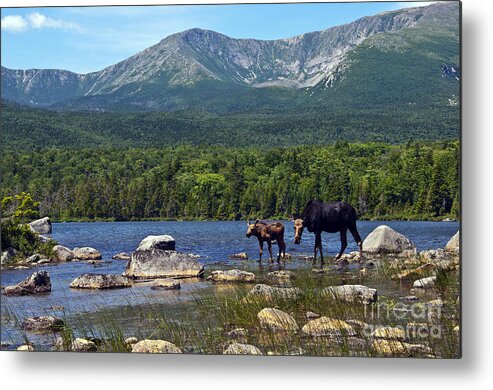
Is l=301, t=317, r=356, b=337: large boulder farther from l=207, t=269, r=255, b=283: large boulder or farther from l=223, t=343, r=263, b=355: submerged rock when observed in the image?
l=207, t=269, r=255, b=283: large boulder

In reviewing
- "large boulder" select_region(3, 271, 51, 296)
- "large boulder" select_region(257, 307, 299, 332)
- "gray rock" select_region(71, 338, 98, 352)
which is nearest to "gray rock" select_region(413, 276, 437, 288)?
"large boulder" select_region(257, 307, 299, 332)

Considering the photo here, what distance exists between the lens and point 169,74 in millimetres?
8195

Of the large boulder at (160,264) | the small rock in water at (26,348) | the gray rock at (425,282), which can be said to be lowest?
the small rock in water at (26,348)

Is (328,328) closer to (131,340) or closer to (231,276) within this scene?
(231,276)

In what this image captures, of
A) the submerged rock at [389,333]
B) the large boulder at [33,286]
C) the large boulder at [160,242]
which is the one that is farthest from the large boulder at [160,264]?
the submerged rock at [389,333]

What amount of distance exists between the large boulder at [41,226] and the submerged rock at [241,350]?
2.25 meters

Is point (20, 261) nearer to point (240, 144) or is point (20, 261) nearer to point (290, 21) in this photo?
point (240, 144)

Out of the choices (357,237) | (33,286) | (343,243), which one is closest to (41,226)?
(33,286)

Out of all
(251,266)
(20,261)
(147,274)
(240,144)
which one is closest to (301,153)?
(240,144)

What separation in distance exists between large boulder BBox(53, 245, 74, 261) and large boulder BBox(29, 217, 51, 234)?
0.19 metres

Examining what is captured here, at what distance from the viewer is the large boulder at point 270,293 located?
24.8ft

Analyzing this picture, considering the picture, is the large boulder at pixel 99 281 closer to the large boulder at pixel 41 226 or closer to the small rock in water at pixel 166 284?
the small rock in water at pixel 166 284

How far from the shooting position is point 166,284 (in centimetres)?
811

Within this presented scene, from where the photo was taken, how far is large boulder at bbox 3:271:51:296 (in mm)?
7793
